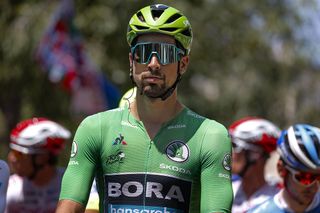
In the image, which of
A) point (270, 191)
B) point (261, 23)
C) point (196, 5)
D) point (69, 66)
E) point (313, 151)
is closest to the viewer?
point (313, 151)

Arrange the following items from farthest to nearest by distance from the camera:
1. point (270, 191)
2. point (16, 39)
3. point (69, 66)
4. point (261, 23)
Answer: point (261, 23)
point (16, 39)
point (69, 66)
point (270, 191)

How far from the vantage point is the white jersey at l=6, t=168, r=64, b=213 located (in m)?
10.2

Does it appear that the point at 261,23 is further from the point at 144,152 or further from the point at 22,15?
the point at 144,152

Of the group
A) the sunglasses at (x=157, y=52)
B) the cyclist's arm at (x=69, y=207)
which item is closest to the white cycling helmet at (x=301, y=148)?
the sunglasses at (x=157, y=52)

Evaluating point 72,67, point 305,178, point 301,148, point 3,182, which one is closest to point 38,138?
point 301,148

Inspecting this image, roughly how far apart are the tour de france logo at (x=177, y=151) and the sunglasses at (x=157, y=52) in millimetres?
473

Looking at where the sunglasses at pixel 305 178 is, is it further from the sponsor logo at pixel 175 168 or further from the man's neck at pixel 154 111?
the sponsor logo at pixel 175 168

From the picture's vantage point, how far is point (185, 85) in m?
25.1

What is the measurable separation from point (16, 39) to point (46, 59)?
11.1 ft

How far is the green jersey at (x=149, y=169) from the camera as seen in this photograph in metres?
5.84

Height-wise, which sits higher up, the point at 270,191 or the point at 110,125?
the point at 110,125

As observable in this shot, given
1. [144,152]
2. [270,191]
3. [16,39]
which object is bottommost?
[270,191]

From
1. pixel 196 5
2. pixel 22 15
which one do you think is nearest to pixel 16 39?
pixel 22 15

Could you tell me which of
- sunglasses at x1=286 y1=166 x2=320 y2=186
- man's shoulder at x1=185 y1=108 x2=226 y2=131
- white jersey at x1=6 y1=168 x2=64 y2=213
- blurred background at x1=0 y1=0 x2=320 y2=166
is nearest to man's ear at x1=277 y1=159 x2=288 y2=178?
sunglasses at x1=286 y1=166 x2=320 y2=186
